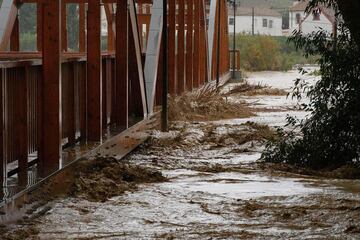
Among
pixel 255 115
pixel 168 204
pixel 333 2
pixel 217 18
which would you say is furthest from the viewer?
pixel 217 18

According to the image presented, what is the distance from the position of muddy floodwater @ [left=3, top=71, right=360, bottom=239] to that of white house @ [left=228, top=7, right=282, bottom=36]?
98562mm

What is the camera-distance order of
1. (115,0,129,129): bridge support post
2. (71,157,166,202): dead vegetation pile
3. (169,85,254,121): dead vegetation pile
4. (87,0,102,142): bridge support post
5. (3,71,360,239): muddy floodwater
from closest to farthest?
(3,71,360,239): muddy floodwater, (71,157,166,202): dead vegetation pile, (87,0,102,142): bridge support post, (115,0,129,129): bridge support post, (169,85,254,121): dead vegetation pile

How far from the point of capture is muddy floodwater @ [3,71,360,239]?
6594 mm

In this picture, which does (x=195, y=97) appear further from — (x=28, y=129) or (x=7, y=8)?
(x=28, y=129)

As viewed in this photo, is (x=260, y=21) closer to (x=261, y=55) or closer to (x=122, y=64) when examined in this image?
(x=261, y=55)

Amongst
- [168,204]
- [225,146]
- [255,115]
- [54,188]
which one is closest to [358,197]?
[168,204]

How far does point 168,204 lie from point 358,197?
1778mm

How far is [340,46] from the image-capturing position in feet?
34.6

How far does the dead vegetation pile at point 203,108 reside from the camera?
1720 cm

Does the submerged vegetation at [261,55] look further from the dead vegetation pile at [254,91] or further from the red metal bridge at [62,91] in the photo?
the red metal bridge at [62,91]

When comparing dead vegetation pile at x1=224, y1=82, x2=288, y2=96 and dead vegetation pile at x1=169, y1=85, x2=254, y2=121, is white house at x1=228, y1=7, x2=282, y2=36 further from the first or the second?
dead vegetation pile at x1=169, y1=85, x2=254, y2=121

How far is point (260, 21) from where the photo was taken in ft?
367

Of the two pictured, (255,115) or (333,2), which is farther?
(255,115)

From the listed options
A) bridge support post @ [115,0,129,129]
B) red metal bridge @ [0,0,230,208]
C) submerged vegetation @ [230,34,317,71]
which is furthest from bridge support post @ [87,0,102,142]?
submerged vegetation @ [230,34,317,71]
